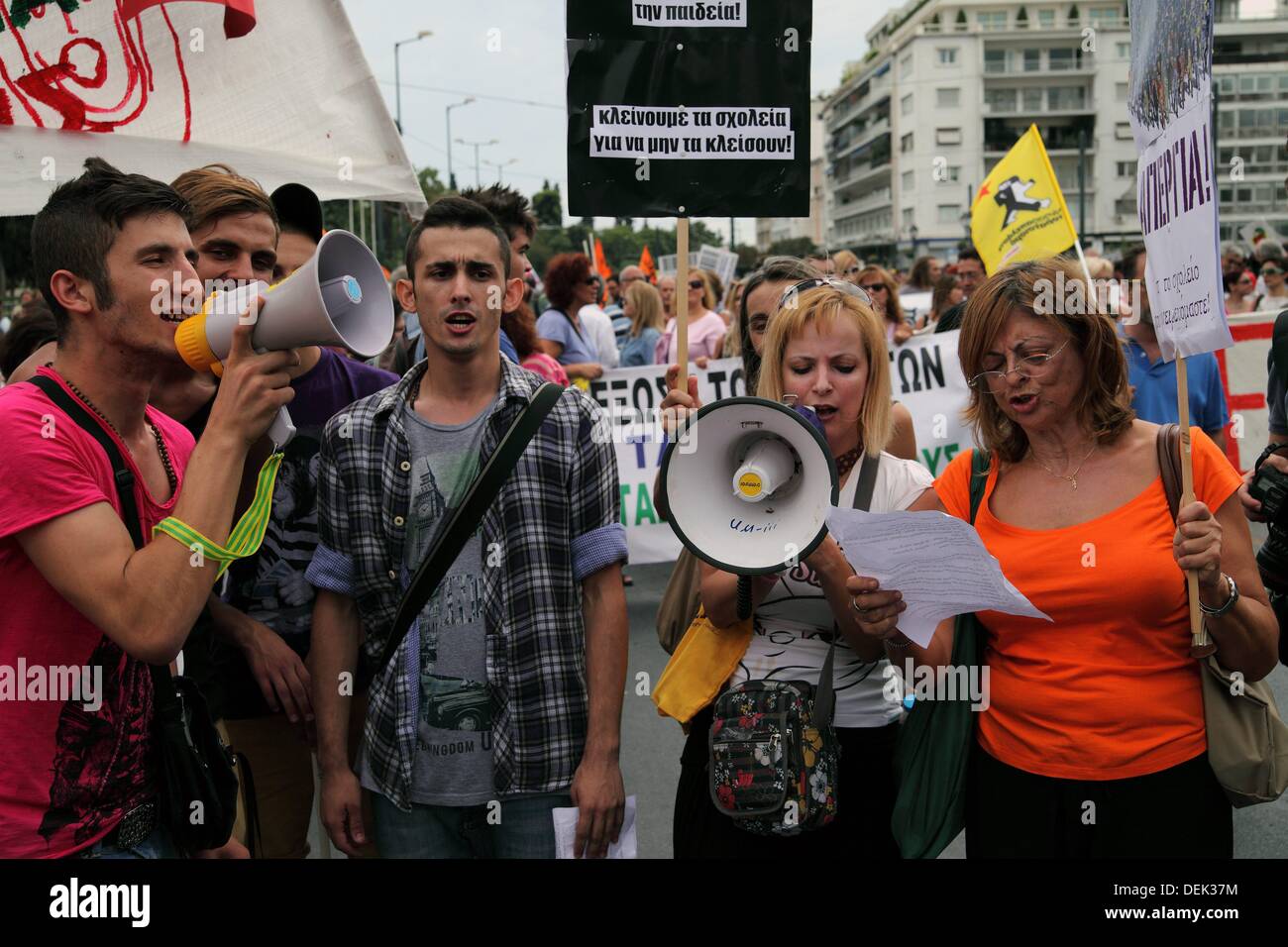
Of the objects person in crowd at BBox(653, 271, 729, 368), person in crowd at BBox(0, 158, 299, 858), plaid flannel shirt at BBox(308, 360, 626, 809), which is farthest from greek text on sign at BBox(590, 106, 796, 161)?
person in crowd at BBox(653, 271, 729, 368)

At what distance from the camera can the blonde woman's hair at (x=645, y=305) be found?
1023cm

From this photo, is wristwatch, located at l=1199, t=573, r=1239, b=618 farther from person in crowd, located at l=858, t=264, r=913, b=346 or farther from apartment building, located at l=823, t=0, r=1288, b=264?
apartment building, located at l=823, t=0, r=1288, b=264

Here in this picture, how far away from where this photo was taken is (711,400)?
730 centimetres

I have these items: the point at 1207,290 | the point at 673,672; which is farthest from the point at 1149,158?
the point at 673,672

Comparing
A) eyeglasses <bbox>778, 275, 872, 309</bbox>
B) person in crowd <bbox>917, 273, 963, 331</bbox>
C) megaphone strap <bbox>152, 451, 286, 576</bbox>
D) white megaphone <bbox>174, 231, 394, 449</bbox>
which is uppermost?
person in crowd <bbox>917, 273, 963, 331</bbox>

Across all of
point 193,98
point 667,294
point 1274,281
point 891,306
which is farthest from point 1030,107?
point 193,98

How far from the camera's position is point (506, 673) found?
2.54 metres

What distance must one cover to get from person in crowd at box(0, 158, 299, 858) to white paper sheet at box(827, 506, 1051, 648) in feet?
3.79

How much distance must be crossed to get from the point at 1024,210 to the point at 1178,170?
424 centimetres

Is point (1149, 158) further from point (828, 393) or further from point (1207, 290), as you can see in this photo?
point (828, 393)

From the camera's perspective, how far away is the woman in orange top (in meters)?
2.29

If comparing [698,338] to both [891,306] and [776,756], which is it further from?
[776,756]

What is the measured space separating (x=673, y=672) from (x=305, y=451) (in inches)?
47.7

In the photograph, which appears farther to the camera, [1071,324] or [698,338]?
[698,338]
